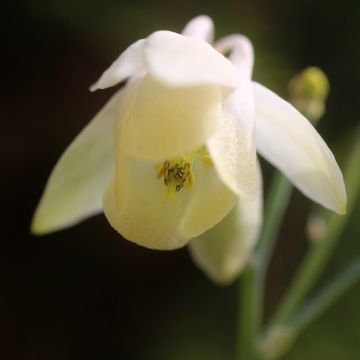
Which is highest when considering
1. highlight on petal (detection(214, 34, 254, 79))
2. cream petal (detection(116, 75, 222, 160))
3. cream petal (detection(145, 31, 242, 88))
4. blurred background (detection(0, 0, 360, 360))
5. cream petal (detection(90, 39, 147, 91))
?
cream petal (detection(145, 31, 242, 88))

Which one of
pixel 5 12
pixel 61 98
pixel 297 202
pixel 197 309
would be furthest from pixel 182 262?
pixel 5 12

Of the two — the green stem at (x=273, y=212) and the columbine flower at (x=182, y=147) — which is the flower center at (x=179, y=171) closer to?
the columbine flower at (x=182, y=147)

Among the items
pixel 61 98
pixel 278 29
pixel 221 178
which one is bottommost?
pixel 61 98

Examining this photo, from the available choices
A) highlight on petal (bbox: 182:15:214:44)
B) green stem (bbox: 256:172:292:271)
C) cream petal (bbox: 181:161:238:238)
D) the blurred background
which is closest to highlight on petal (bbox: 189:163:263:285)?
green stem (bbox: 256:172:292:271)

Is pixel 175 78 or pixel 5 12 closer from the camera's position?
pixel 175 78

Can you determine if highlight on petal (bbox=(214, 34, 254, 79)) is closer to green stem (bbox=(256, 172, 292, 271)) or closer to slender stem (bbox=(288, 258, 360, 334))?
green stem (bbox=(256, 172, 292, 271))

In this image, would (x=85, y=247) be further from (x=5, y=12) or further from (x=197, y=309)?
(x=5, y=12)

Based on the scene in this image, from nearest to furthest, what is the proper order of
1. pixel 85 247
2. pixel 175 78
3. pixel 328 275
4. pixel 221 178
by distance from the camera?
pixel 175 78, pixel 221 178, pixel 328 275, pixel 85 247

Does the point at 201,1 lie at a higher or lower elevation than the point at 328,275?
higher
